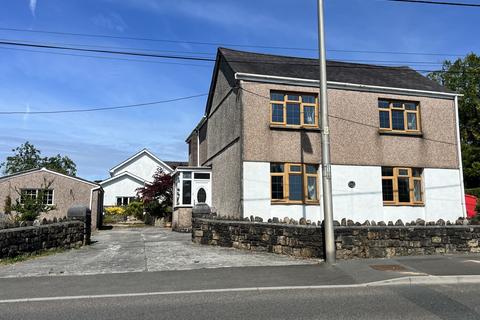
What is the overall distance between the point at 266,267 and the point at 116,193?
36.7 metres

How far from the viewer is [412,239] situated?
1145cm

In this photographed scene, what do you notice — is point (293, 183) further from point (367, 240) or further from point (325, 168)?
point (325, 168)

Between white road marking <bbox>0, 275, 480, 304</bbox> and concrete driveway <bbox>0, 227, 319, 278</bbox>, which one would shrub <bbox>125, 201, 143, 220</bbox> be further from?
white road marking <bbox>0, 275, 480, 304</bbox>

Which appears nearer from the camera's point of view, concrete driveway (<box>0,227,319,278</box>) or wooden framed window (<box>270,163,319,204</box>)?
concrete driveway (<box>0,227,319,278</box>)

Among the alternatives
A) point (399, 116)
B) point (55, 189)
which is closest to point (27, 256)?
point (399, 116)

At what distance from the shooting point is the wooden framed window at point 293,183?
1732 centimetres

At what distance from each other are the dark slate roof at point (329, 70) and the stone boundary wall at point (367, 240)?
7.87 m

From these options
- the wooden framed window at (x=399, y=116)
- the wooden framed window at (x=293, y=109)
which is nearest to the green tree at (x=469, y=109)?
the wooden framed window at (x=399, y=116)

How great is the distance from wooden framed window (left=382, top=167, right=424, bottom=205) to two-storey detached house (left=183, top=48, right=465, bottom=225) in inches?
1.7

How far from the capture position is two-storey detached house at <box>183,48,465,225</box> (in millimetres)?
17234

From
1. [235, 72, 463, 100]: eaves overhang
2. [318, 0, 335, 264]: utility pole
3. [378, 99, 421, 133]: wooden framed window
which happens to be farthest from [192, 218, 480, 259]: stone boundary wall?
[378, 99, 421, 133]: wooden framed window

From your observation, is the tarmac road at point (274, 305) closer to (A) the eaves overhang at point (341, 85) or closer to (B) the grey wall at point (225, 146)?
(B) the grey wall at point (225, 146)

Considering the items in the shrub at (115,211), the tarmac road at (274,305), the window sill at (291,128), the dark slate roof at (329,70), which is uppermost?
the dark slate roof at (329,70)

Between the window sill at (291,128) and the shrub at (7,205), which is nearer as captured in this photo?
the window sill at (291,128)
